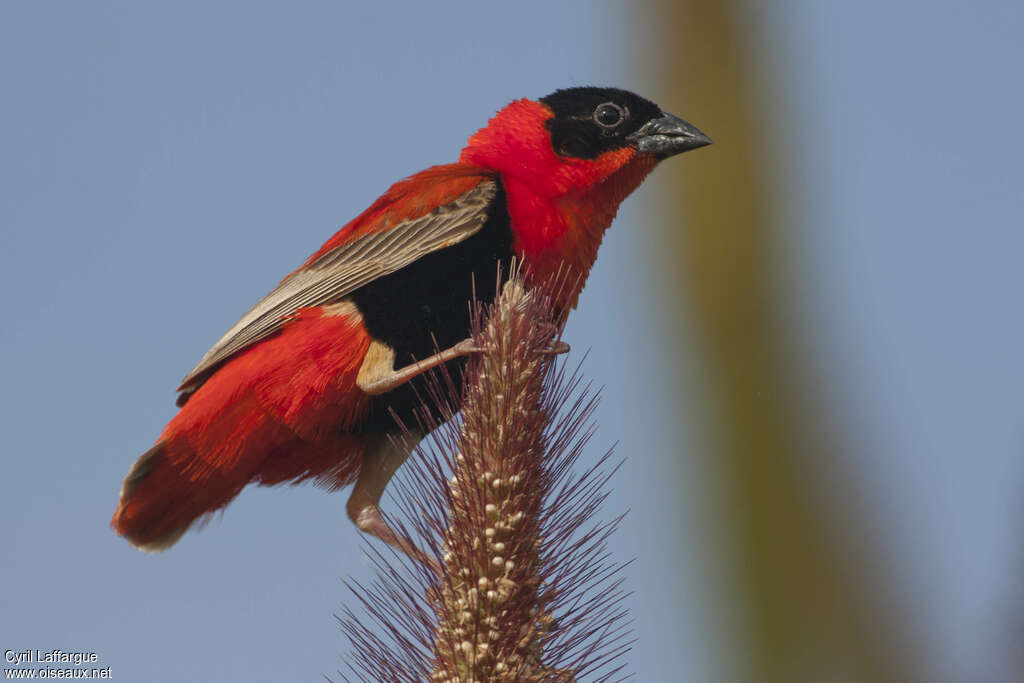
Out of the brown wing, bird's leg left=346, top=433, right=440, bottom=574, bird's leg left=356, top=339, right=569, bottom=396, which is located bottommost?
bird's leg left=346, top=433, right=440, bottom=574

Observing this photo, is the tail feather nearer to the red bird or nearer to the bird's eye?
the red bird

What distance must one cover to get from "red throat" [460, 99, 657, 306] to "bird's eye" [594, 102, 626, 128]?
18cm

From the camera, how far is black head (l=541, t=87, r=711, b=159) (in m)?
5.50

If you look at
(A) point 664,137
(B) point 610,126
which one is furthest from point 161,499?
(A) point 664,137

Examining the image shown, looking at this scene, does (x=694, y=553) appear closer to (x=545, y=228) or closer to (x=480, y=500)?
(x=480, y=500)

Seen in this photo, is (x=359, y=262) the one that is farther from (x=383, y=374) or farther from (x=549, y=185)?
(x=549, y=185)

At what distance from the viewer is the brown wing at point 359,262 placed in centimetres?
483

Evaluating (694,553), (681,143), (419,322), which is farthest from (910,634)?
(681,143)

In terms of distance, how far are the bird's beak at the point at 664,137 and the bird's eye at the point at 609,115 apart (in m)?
0.12

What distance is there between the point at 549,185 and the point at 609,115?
0.71 m

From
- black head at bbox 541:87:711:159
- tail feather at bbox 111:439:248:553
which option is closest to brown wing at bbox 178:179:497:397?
tail feather at bbox 111:439:248:553

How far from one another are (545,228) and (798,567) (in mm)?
2602

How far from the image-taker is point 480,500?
9.09 feet

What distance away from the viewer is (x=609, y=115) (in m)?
5.70
